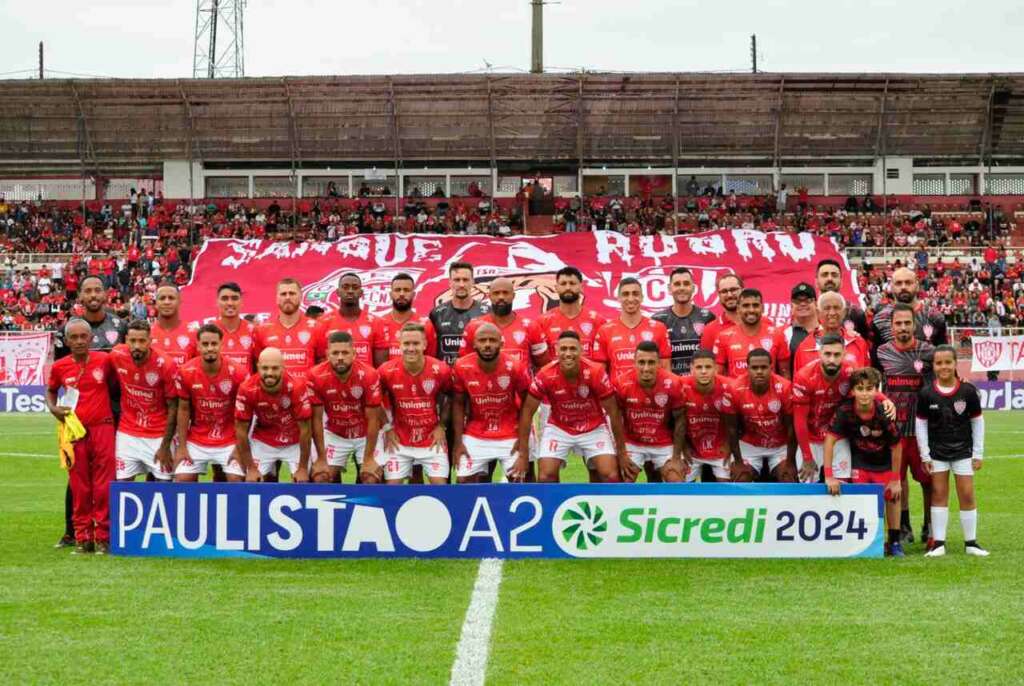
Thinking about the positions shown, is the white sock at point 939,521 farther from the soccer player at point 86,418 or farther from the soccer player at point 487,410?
the soccer player at point 86,418

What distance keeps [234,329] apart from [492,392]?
2.19 metres

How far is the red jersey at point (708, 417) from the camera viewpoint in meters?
9.59

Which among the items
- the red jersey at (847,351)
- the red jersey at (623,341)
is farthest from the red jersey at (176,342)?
the red jersey at (847,351)

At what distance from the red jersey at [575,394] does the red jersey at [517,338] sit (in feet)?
1.13

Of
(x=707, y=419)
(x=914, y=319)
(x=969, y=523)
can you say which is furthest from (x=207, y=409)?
(x=969, y=523)

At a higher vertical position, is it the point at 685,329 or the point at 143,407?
the point at 685,329

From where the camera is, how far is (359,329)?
10.8m

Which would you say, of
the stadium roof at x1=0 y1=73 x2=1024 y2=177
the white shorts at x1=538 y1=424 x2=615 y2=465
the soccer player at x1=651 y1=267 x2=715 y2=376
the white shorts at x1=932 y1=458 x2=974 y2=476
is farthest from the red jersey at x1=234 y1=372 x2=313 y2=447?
the stadium roof at x1=0 y1=73 x2=1024 y2=177

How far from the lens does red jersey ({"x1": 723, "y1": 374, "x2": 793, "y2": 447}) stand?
9.51m

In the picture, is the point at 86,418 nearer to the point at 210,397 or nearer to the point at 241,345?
the point at 210,397

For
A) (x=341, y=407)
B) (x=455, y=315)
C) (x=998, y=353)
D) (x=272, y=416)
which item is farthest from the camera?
(x=998, y=353)

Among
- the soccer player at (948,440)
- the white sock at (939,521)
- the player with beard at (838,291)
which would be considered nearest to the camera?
the soccer player at (948,440)

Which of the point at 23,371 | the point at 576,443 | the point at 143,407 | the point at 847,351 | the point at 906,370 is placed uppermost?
the point at 847,351

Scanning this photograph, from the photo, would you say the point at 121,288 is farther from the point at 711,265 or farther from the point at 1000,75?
the point at 1000,75
